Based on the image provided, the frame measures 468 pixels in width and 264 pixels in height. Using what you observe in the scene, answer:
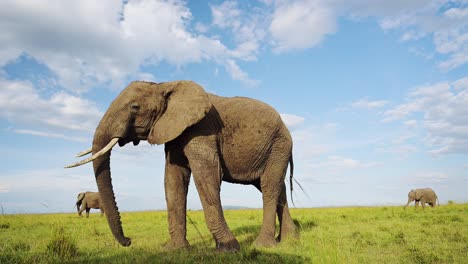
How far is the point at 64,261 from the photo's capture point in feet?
20.8

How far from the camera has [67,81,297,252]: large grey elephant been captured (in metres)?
7.79

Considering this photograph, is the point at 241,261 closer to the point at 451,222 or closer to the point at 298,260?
the point at 298,260

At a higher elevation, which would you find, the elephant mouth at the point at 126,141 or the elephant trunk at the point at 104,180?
the elephant mouth at the point at 126,141

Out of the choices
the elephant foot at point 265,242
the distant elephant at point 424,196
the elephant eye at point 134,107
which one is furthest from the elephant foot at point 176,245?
the distant elephant at point 424,196

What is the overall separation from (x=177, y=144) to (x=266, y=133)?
2.13 metres

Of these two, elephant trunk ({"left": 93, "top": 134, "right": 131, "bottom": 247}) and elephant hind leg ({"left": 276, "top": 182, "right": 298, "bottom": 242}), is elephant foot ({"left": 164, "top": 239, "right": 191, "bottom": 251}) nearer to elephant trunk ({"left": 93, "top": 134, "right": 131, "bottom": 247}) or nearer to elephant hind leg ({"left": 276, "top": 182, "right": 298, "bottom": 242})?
elephant trunk ({"left": 93, "top": 134, "right": 131, "bottom": 247})

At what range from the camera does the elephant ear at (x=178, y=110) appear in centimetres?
778

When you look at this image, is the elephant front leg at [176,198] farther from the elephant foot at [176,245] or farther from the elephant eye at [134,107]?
the elephant eye at [134,107]

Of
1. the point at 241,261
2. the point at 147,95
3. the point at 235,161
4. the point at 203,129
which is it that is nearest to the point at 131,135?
the point at 147,95

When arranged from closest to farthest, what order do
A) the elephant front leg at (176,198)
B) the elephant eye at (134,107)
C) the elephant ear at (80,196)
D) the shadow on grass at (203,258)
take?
the shadow on grass at (203,258) < the elephant eye at (134,107) < the elephant front leg at (176,198) < the elephant ear at (80,196)

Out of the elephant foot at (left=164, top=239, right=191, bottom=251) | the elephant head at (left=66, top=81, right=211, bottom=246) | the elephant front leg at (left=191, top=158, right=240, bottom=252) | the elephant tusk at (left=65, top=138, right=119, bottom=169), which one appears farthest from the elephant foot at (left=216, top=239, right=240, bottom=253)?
the elephant tusk at (left=65, top=138, right=119, bottom=169)

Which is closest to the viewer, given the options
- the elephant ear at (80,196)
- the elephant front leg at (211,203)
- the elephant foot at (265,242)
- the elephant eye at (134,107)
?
the elephant front leg at (211,203)

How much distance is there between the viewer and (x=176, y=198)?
8.70m

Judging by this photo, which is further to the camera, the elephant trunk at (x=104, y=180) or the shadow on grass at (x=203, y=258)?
the elephant trunk at (x=104, y=180)
